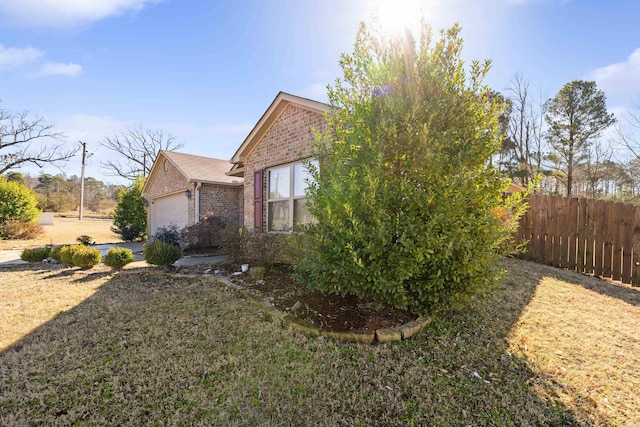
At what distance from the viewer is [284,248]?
594 centimetres

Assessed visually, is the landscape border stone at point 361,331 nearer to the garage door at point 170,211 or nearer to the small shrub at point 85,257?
the small shrub at point 85,257

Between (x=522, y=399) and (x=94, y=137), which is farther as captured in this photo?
(x=94, y=137)

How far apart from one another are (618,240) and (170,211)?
54.1 feet

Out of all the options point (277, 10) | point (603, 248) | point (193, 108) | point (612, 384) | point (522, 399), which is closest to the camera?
point (522, 399)

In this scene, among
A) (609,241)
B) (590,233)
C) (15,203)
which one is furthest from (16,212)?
(609,241)

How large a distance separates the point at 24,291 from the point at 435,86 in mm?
7547

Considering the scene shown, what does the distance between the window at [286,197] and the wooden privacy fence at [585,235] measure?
5225mm

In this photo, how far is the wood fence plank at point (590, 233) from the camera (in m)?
6.76

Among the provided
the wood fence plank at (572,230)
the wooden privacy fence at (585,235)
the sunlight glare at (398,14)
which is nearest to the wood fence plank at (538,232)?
the wooden privacy fence at (585,235)

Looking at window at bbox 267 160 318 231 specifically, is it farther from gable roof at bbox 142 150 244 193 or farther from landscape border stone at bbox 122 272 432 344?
gable roof at bbox 142 150 244 193

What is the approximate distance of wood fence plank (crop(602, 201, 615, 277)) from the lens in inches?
258

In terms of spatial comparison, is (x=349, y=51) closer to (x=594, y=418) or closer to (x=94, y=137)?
(x=594, y=418)

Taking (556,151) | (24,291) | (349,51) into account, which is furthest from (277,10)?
(556,151)

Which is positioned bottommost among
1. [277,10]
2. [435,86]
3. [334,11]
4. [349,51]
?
[435,86]
